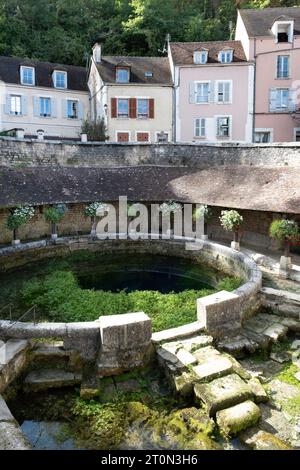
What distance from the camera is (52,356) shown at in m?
6.91

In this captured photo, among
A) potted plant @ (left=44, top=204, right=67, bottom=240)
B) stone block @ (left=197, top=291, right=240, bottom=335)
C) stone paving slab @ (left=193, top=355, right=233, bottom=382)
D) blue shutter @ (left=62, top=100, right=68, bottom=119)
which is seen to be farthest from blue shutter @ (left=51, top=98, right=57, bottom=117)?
stone paving slab @ (left=193, top=355, right=233, bottom=382)

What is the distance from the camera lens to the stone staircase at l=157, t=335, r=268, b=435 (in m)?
5.36

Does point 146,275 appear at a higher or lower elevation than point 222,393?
lower

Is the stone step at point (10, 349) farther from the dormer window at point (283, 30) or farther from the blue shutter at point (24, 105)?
the dormer window at point (283, 30)

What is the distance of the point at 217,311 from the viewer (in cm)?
772

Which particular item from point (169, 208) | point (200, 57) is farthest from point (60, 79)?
point (169, 208)

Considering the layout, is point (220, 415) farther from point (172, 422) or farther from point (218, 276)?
point (218, 276)

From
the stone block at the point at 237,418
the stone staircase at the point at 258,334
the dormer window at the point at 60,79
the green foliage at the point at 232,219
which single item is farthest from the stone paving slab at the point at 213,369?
the dormer window at the point at 60,79

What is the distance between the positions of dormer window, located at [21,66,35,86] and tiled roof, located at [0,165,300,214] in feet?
34.5

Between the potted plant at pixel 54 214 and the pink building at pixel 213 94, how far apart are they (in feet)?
36.9

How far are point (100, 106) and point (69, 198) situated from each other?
1091 centimetres

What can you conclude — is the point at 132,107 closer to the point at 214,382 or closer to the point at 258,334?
the point at 258,334

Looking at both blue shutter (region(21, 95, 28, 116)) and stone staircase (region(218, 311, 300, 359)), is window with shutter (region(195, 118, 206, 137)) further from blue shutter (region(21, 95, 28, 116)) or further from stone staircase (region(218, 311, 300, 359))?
stone staircase (region(218, 311, 300, 359))

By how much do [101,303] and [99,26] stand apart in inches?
1102
